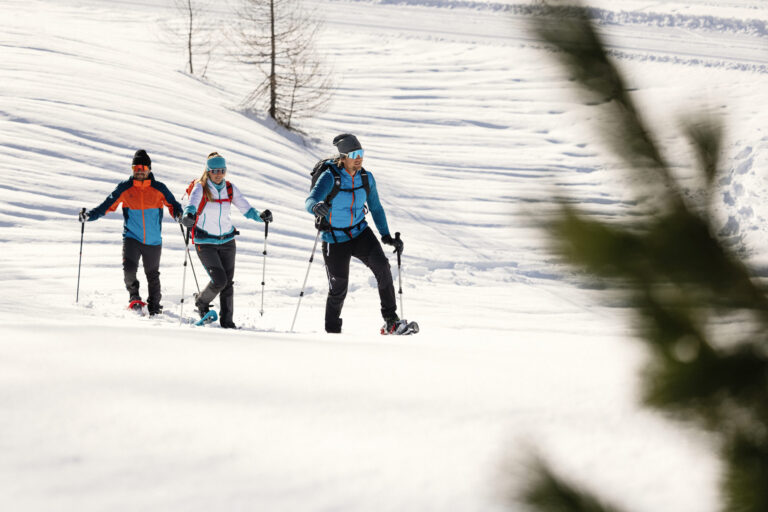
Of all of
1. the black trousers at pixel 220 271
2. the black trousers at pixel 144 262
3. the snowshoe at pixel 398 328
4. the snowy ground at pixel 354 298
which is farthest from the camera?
the black trousers at pixel 144 262

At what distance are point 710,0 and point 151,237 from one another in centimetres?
4196

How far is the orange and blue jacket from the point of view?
25.8 ft

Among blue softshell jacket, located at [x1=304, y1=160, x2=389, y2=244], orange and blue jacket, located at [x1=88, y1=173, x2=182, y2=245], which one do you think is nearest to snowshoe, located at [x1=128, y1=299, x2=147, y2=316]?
orange and blue jacket, located at [x1=88, y1=173, x2=182, y2=245]

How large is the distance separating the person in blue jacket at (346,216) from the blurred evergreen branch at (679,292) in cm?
542

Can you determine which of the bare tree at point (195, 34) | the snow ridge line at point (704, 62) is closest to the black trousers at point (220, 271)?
the bare tree at point (195, 34)

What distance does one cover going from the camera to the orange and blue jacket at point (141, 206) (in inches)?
309

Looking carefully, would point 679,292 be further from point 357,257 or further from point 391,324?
point 391,324

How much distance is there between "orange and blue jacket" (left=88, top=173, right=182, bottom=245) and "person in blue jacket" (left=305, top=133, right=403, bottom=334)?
86.3 inches

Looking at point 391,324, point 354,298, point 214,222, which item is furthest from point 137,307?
point 354,298

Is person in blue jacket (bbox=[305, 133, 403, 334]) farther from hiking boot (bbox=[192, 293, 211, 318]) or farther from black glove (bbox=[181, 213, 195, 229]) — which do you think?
hiking boot (bbox=[192, 293, 211, 318])

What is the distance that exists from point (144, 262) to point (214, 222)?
1395 millimetres

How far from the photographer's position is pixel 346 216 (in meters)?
6.73

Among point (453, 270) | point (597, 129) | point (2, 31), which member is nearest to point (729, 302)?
point (597, 129)

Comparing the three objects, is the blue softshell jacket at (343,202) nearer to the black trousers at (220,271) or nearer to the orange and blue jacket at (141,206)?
the black trousers at (220,271)
